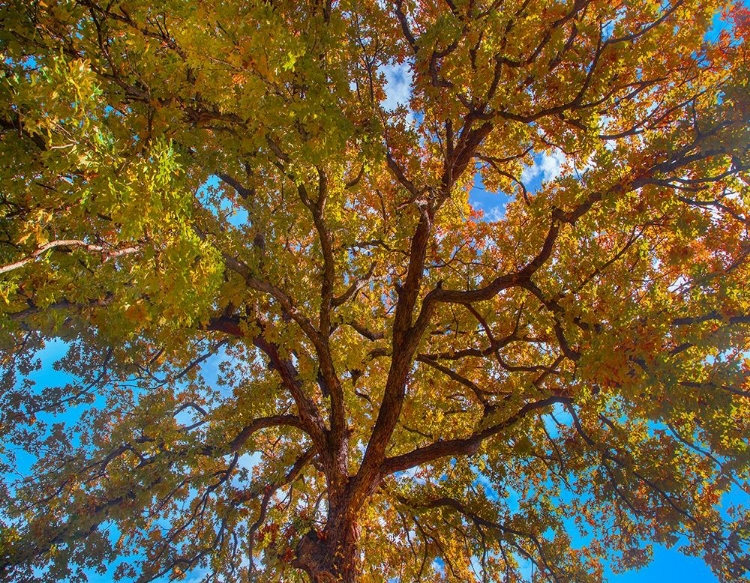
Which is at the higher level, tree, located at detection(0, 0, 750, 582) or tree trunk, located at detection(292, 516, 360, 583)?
tree, located at detection(0, 0, 750, 582)

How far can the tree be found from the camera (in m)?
3.81

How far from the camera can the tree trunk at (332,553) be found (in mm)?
5687

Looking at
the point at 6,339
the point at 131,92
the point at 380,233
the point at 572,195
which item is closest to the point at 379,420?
the point at 380,233

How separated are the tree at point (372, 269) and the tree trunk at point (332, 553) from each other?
41 mm

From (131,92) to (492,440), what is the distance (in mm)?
6810

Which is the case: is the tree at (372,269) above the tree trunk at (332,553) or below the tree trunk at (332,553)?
above

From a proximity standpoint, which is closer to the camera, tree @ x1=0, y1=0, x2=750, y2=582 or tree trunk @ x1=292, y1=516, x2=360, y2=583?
tree @ x1=0, y1=0, x2=750, y2=582

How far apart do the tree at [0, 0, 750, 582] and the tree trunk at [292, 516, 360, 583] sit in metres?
0.04

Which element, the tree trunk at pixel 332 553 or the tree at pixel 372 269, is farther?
the tree trunk at pixel 332 553

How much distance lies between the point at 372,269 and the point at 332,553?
435cm

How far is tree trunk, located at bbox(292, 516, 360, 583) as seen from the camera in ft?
18.7

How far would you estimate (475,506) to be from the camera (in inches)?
289

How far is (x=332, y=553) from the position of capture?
581 centimetres

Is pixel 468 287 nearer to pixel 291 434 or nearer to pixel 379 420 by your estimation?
pixel 379 420
